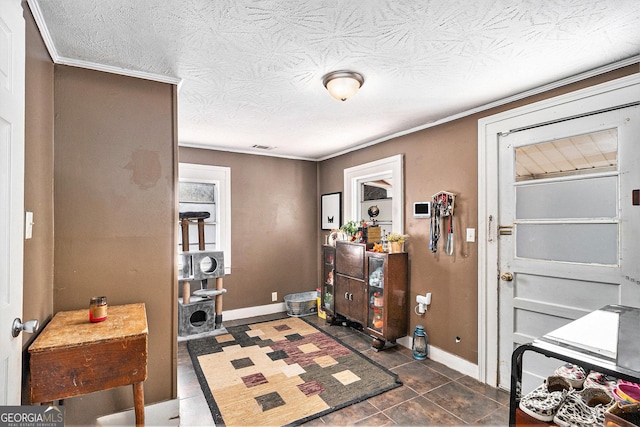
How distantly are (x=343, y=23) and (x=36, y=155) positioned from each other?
1697 mm

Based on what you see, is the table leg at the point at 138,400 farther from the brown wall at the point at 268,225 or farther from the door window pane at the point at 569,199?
the door window pane at the point at 569,199

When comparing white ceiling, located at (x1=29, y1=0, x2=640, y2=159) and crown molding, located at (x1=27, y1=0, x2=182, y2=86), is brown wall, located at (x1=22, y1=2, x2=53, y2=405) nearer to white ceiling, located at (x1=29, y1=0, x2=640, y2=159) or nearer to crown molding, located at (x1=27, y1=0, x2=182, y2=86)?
crown molding, located at (x1=27, y1=0, x2=182, y2=86)

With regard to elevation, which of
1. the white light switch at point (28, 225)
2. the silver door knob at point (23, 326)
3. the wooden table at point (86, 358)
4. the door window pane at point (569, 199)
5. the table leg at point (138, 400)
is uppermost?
the door window pane at point (569, 199)

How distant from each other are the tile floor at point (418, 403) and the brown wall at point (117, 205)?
14.3 inches

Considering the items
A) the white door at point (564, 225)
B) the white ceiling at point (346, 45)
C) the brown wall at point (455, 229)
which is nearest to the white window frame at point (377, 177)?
the brown wall at point (455, 229)

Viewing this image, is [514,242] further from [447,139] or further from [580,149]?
[447,139]

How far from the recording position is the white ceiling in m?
1.51

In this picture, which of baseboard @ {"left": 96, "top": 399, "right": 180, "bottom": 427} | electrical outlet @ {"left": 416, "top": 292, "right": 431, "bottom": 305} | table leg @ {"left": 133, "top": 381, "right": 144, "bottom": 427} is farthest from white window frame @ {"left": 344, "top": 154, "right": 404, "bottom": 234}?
table leg @ {"left": 133, "top": 381, "right": 144, "bottom": 427}

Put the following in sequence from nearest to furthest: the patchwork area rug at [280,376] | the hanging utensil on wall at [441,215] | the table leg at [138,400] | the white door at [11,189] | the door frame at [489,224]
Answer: the white door at [11,189] < the table leg at [138,400] < the patchwork area rug at [280,376] < the door frame at [489,224] < the hanging utensil on wall at [441,215]

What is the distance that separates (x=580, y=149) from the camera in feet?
7.29

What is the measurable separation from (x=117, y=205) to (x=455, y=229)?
2.74 m

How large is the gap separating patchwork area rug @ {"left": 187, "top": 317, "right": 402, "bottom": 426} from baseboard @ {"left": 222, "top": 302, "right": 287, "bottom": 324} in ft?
1.77

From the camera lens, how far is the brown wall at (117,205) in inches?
78.6

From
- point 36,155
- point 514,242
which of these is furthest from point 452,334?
point 36,155
